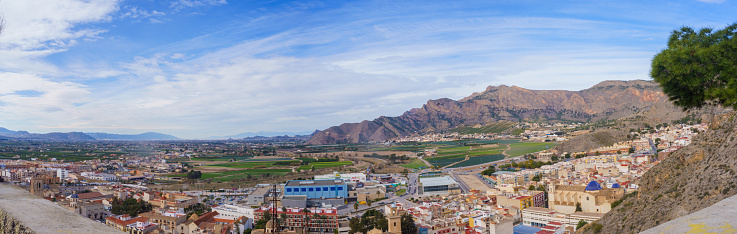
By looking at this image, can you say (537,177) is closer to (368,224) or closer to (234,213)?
(368,224)

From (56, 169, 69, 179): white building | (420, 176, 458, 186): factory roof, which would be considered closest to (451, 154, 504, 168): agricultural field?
(420, 176, 458, 186): factory roof

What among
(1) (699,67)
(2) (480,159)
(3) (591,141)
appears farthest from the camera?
(2) (480,159)

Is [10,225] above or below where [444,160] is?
above

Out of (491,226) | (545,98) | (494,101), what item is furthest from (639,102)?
(491,226)

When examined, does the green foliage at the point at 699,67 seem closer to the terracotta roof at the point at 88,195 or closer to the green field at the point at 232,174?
the terracotta roof at the point at 88,195

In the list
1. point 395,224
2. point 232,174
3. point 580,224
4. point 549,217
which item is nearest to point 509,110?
point 232,174

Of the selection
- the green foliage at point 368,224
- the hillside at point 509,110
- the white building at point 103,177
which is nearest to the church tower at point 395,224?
the green foliage at point 368,224

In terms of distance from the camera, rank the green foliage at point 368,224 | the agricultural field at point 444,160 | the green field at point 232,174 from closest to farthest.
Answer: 1. the green foliage at point 368,224
2. the green field at point 232,174
3. the agricultural field at point 444,160
